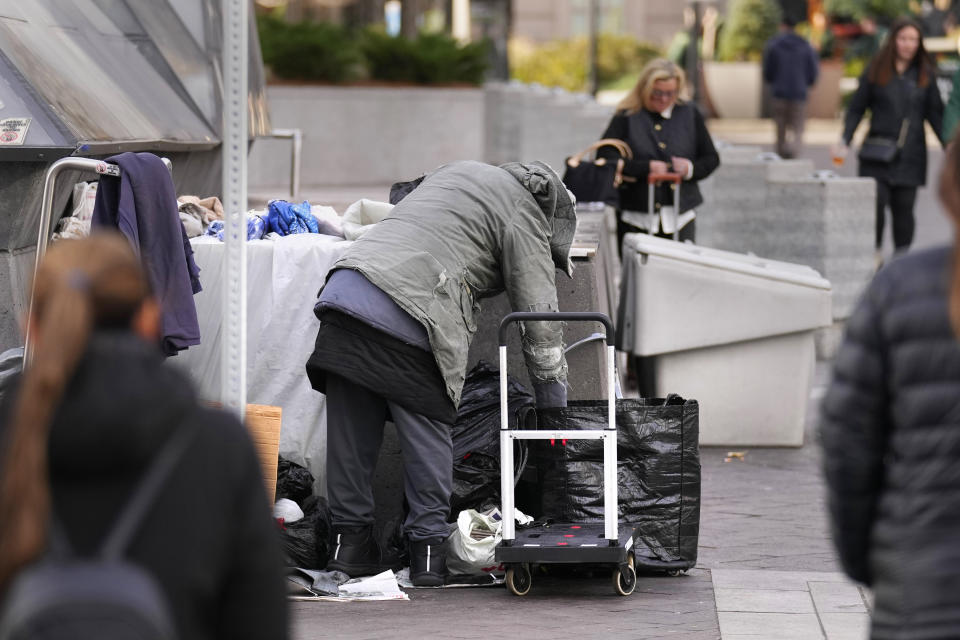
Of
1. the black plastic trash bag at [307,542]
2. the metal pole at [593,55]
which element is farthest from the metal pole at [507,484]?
the metal pole at [593,55]

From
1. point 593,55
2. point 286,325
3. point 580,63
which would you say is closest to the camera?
point 286,325

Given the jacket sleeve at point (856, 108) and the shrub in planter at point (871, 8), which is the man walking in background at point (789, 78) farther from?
the shrub in planter at point (871, 8)

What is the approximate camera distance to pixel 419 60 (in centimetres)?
2048

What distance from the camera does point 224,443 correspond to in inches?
89.1

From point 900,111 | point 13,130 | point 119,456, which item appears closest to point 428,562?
point 13,130

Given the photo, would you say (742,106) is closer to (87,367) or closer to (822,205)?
(822,205)

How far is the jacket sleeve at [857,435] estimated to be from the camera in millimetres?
2838

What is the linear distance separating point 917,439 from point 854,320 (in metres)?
0.27

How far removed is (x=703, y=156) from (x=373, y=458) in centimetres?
451

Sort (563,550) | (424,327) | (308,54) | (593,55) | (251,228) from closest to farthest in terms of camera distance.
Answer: (563,550) < (424,327) < (251,228) < (308,54) < (593,55)

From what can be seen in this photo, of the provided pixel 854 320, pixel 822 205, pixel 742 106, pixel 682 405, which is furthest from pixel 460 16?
pixel 854 320

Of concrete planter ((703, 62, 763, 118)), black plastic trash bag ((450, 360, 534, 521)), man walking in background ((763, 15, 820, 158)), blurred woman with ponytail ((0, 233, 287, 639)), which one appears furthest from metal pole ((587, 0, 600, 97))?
blurred woman with ponytail ((0, 233, 287, 639))

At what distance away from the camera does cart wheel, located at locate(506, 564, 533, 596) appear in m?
5.69

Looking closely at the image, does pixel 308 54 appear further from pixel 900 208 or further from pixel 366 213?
pixel 366 213
